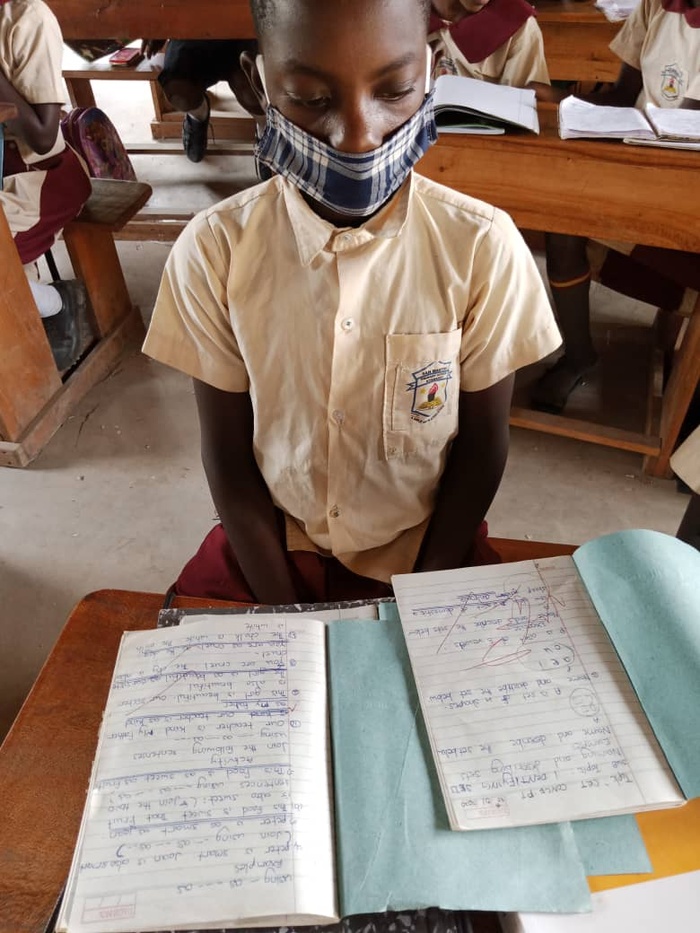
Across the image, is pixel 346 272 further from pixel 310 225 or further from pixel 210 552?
pixel 210 552

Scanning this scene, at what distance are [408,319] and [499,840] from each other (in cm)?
51

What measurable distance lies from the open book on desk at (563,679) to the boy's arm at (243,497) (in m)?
0.28

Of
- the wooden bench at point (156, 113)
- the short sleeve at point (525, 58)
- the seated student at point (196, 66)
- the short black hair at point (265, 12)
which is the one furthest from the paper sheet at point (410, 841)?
the wooden bench at point (156, 113)

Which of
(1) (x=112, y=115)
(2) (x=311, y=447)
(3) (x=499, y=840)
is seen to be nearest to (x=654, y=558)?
(3) (x=499, y=840)

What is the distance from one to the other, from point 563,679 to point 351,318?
0.42m

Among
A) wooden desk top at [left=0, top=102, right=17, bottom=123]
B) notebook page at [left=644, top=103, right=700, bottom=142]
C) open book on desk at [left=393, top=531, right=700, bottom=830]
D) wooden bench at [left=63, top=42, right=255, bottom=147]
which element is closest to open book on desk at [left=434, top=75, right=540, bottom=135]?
notebook page at [left=644, top=103, right=700, bottom=142]

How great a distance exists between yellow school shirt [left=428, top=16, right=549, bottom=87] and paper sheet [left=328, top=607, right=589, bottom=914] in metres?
2.10

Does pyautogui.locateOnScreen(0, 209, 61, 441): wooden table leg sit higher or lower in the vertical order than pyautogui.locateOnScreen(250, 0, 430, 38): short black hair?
lower

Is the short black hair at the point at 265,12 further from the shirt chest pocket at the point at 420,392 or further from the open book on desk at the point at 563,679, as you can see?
the open book on desk at the point at 563,679

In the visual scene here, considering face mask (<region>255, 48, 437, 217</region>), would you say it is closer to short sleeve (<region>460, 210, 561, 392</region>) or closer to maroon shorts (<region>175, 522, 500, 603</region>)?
short sleeve (<region>460, 210, 561, 392</region>)

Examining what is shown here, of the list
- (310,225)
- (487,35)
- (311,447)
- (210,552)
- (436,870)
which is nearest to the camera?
(436,870)

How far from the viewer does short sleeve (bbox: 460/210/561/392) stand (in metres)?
0.72

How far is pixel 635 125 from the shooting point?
1.36 metres

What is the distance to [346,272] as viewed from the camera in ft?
2.36
